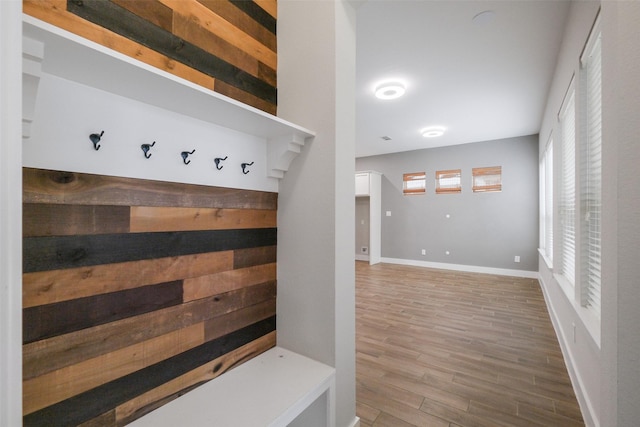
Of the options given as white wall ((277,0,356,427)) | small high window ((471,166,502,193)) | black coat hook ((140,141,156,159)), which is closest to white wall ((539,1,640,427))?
white wall ((277,0,356,427))

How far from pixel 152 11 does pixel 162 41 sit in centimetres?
10

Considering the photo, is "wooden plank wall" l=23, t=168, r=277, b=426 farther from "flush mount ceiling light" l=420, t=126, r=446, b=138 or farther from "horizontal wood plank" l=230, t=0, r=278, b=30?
"flush mount ceiling light" l=420, t=126, r=446, b=138

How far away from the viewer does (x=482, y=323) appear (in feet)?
10.8

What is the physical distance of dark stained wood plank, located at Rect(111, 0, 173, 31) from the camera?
1012 mm

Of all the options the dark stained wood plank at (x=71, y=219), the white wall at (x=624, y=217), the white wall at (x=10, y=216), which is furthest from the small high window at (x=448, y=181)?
the white wall at (x=10, y=216)

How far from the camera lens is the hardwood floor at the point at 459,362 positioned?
182cm

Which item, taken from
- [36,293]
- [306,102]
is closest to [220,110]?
[306,102]

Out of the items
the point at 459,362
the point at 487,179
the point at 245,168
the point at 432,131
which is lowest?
the point at 459,362

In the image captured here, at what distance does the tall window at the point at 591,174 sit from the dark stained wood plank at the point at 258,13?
191 cm

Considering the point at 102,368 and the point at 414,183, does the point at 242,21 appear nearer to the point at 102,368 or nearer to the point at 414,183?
the point at 102,368

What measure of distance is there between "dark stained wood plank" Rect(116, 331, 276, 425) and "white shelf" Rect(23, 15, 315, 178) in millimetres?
1076

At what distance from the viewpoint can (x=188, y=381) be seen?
1173 millimetres

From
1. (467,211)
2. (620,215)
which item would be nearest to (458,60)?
(620,215)

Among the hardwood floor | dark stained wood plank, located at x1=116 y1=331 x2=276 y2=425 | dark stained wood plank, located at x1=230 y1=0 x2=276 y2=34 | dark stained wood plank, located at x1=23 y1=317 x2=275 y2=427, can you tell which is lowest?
the hardwood floor
